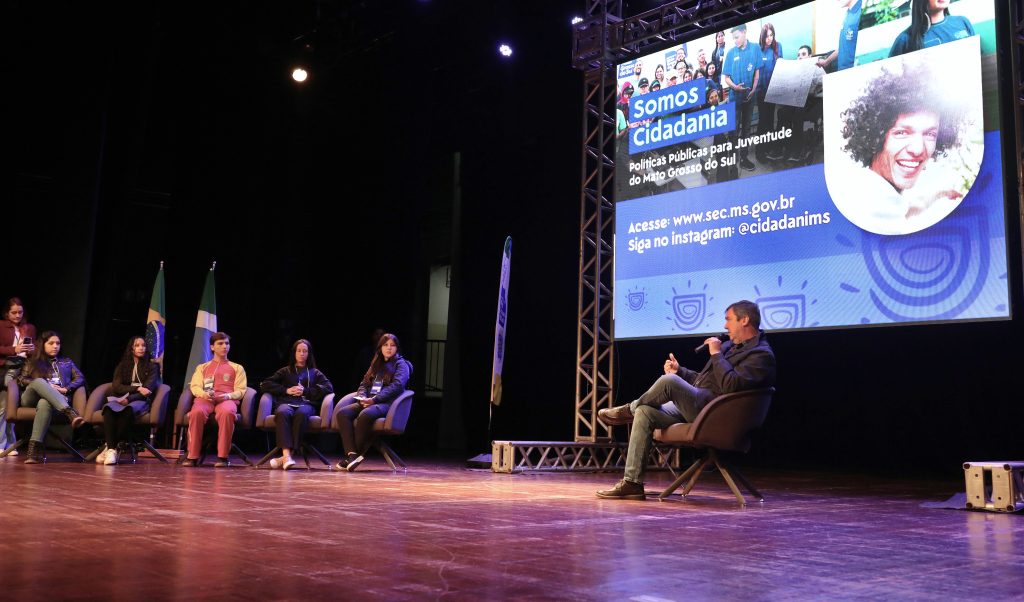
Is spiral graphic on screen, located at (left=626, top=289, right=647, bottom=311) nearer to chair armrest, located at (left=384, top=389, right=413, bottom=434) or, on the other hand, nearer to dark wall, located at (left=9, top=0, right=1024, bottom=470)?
dark wall, located at (left=9, top=0, right=1024, bottom=470)

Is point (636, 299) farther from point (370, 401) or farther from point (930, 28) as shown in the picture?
point (930, 28)

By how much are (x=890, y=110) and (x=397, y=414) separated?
3.96 meters

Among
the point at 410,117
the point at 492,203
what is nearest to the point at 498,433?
the point at 492,203

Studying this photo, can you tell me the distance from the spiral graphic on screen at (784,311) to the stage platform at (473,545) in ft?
5.36

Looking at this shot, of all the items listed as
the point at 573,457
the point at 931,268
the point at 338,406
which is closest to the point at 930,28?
the point at 931,268

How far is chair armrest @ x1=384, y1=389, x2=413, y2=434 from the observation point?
607cm

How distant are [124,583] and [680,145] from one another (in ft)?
19.2

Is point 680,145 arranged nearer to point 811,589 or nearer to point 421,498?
point 421,498

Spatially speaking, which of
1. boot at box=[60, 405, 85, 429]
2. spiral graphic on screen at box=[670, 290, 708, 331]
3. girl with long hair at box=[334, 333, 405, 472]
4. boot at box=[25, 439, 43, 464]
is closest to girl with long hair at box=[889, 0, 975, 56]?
spiral graphic on screen at box=[670, 290, 708, 331]

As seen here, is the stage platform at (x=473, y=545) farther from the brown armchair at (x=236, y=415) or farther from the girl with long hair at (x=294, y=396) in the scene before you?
the brown armchair at (x=236, y=415)

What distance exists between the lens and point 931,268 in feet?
17.7

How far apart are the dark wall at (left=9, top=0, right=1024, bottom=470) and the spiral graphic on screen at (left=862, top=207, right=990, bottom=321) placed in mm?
2261

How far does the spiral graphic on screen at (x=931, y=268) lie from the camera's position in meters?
5.23

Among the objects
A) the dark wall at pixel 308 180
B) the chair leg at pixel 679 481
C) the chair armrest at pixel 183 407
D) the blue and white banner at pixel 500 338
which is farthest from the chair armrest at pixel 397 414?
the dark wall at pixel 308 180
